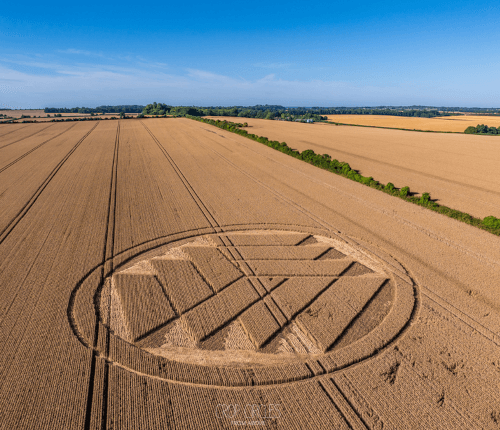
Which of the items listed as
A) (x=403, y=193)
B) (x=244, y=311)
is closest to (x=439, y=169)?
(x=403, y=193)

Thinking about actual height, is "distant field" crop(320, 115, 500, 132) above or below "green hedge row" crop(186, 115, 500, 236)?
above

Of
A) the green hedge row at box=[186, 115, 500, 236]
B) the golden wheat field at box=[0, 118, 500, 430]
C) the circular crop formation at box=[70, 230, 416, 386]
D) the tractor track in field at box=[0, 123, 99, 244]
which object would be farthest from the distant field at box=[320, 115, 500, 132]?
the tractor track in field at box=[0, 123, 99, 244]

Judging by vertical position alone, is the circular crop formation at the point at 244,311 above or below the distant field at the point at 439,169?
below

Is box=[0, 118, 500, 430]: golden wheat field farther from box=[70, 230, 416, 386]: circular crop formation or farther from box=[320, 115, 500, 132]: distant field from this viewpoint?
box=[320, 115, 500, 132]: distant field

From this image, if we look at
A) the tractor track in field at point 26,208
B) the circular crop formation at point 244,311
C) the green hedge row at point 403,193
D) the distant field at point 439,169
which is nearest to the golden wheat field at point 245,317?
the circular crop formation at point 244,311

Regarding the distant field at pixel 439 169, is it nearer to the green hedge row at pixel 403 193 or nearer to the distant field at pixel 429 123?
the green hedge row at pixel 403 193
